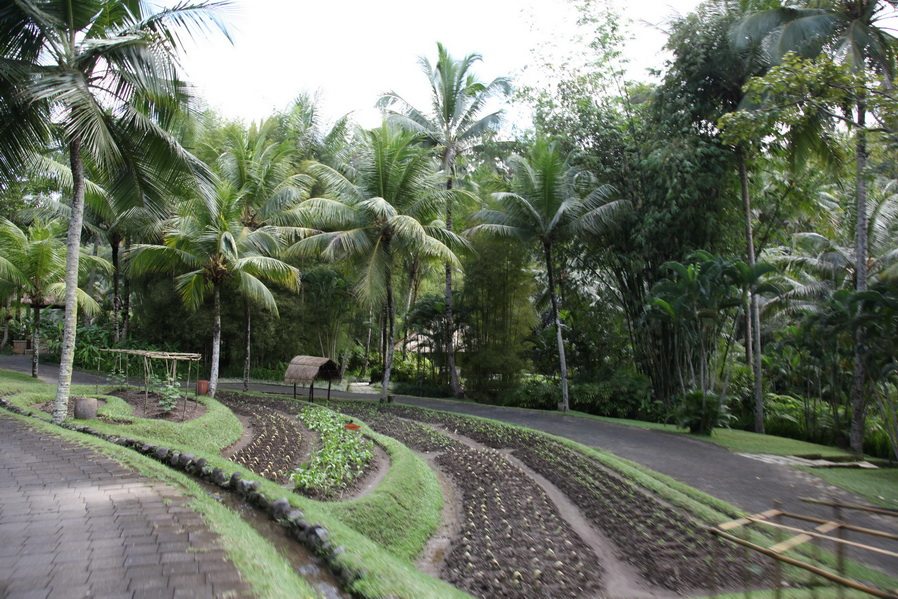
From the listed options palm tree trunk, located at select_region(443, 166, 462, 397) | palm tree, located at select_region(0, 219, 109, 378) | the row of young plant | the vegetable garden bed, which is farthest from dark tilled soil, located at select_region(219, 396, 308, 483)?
palm tree, located at select_region(0, 219, 109, 378)

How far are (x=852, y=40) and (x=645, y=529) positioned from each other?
1141 centimetres

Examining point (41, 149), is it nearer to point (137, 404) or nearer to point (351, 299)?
point (137, 404)

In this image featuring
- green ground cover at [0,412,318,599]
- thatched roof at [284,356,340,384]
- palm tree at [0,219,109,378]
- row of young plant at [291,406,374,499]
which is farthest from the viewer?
palm tree at [0,219,109,378]

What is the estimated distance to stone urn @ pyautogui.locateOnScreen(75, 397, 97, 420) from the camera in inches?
387

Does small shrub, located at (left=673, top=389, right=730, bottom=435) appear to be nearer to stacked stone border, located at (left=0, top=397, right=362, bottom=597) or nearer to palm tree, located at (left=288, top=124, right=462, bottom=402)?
palm tree, located at (left=288, top=124, right=462, bottom=402)

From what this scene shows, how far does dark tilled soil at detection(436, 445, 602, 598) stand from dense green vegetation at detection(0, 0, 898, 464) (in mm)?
6701

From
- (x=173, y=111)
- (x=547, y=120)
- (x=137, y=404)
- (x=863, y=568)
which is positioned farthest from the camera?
(x=547, y=120)

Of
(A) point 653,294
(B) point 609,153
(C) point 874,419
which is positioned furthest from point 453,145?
(C) point 874,419

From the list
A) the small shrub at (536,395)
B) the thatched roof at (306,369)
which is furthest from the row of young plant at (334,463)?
the small shrub at (536,395)

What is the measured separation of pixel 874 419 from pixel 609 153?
1003cm

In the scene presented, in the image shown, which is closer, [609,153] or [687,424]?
[687,424]

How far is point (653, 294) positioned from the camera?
13.7m

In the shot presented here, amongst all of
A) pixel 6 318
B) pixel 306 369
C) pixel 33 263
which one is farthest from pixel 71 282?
pixel 6 318

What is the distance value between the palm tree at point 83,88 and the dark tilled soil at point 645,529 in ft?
26.8
